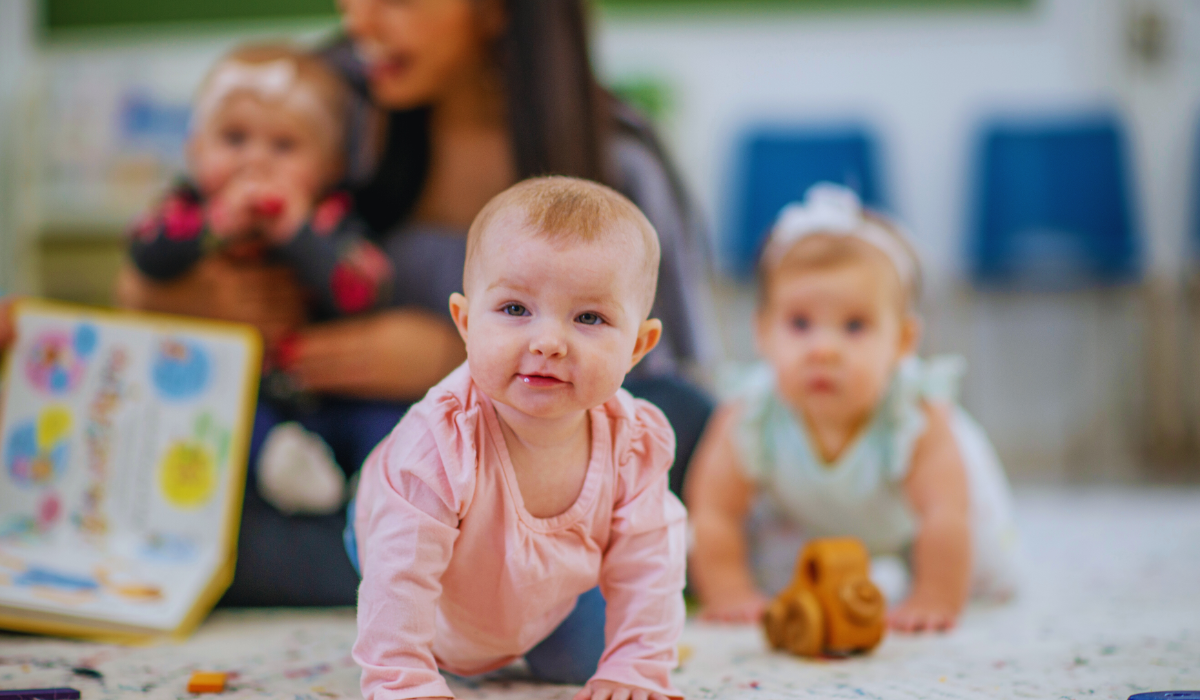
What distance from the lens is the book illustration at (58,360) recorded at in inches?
41.1

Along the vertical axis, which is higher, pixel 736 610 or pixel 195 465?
pixel 195 465

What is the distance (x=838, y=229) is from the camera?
1155mm

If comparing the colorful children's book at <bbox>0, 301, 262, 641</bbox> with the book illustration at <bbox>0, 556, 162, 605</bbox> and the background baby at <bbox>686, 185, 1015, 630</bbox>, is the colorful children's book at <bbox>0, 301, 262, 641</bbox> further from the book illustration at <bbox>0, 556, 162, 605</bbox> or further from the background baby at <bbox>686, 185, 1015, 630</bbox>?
the background baby at <bbox>686, 185, 1015, 630</bbox>

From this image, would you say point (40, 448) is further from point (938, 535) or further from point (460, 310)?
point (938, 535)

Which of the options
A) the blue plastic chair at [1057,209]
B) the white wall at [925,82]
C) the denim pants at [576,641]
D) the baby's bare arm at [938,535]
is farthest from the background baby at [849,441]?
the white wall at [925,82]

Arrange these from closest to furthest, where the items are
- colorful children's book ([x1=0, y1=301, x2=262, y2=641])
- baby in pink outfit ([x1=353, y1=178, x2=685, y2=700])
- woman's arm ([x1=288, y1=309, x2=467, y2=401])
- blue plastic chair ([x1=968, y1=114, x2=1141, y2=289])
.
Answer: baby in pink outfit ([x1=353, y1=178, x2=685, y2=700]) < colorful children's book ([x1=0, y1=301, x2=262, y2=641]) < woman's arm ([x1=288, y1=309, x2=467, y2=401]) < blue plastic chair ([x1=968, y1=114, x2=1141, y2=289])

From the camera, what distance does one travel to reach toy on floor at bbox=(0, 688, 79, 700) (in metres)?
0.69

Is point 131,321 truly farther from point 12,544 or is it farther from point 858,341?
point 858,341

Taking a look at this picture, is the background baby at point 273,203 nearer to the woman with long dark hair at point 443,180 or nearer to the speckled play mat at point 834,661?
the woman with long dark hair at point 443,180

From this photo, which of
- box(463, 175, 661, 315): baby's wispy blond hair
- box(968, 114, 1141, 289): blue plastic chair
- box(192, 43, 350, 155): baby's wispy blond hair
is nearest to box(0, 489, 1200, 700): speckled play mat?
box(463, 175, 661, 315): baby's wispy blond hair

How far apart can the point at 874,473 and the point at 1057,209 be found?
1.79 m

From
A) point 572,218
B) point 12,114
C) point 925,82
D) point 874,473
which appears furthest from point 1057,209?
point 12,114

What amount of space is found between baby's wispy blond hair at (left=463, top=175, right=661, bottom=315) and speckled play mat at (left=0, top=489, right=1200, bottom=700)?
35 centimetres

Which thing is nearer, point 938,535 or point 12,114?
point 938,535
